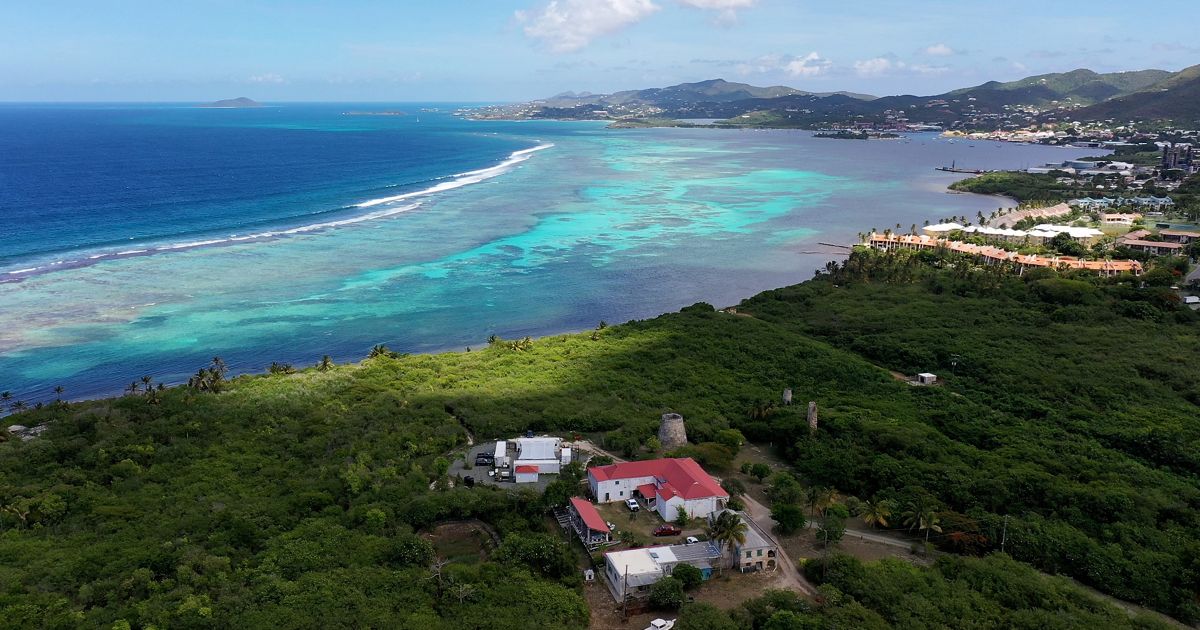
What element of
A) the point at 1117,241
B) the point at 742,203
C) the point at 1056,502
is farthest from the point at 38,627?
the point at 742,203

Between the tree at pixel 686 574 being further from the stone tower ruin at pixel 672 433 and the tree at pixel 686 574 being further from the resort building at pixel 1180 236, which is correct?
the resort building at pixel 1180 236

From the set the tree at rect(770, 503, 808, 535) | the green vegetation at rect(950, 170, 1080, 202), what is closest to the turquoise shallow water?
the green vegetation at rect(950, 170, 1080, 202)

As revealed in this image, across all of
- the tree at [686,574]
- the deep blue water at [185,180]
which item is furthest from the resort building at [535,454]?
the deep blue water at [185,180]

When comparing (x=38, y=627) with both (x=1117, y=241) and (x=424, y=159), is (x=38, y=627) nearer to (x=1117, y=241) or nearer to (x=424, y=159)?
(x=1117, y=241)

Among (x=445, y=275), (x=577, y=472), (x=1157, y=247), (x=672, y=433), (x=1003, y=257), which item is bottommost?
(x=577, y=472)

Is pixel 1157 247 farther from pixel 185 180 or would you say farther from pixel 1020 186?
pixel 185 180

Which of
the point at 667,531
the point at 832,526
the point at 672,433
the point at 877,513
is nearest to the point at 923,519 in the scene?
the point at 877,513

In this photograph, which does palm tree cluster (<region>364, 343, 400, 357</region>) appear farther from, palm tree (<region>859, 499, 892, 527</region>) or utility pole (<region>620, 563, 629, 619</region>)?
palm tree (<region>859, 499, 892, 527</region>)
